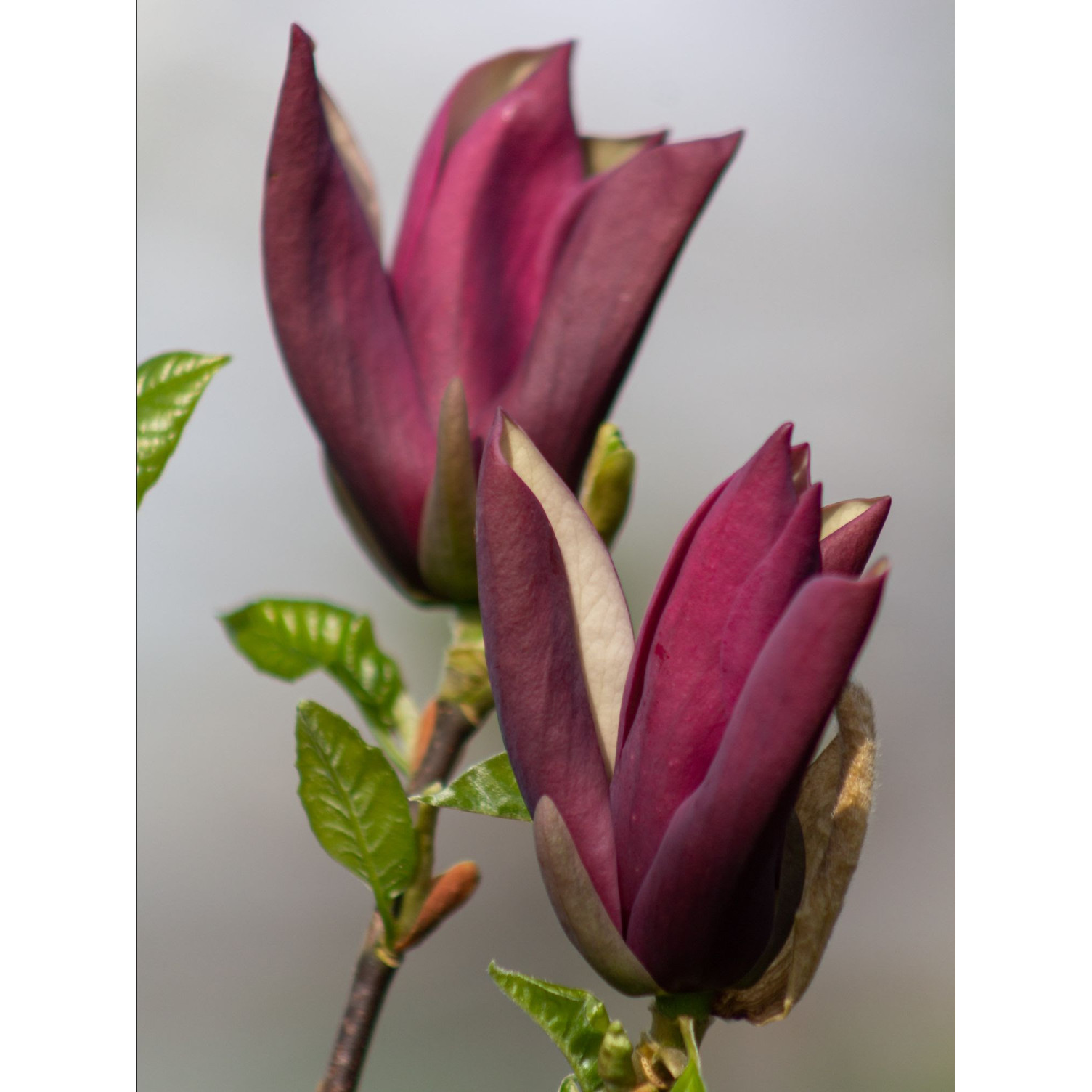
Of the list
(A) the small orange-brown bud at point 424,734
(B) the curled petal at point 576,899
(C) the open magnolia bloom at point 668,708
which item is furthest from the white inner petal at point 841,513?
(A) the small orange-brown bud at point 424,734

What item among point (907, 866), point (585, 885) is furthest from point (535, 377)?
point (907, 866)

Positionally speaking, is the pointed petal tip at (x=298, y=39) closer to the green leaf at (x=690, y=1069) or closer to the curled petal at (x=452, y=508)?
the curled petal at (x=452, y=508)

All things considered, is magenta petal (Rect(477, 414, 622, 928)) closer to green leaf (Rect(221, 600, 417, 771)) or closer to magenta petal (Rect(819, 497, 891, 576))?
magenta petal (Rect(819, 497, 891, 576))

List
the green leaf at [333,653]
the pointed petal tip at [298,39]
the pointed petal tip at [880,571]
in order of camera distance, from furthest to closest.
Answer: the green leaf at [333,653], the pointed petal tip at [298,39], the pointed petal tip at [880,571]

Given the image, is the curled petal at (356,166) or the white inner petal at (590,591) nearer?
the white inner petal at (590,591)

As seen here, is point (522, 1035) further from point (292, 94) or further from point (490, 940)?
point (292, 94)

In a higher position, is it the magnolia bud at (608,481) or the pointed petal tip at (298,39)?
the pointed petal tip at (298,39)

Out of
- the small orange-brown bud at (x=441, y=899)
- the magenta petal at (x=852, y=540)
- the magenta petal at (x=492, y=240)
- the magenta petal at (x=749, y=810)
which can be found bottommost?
the small orange-brown bud at (x=441, y=899)
